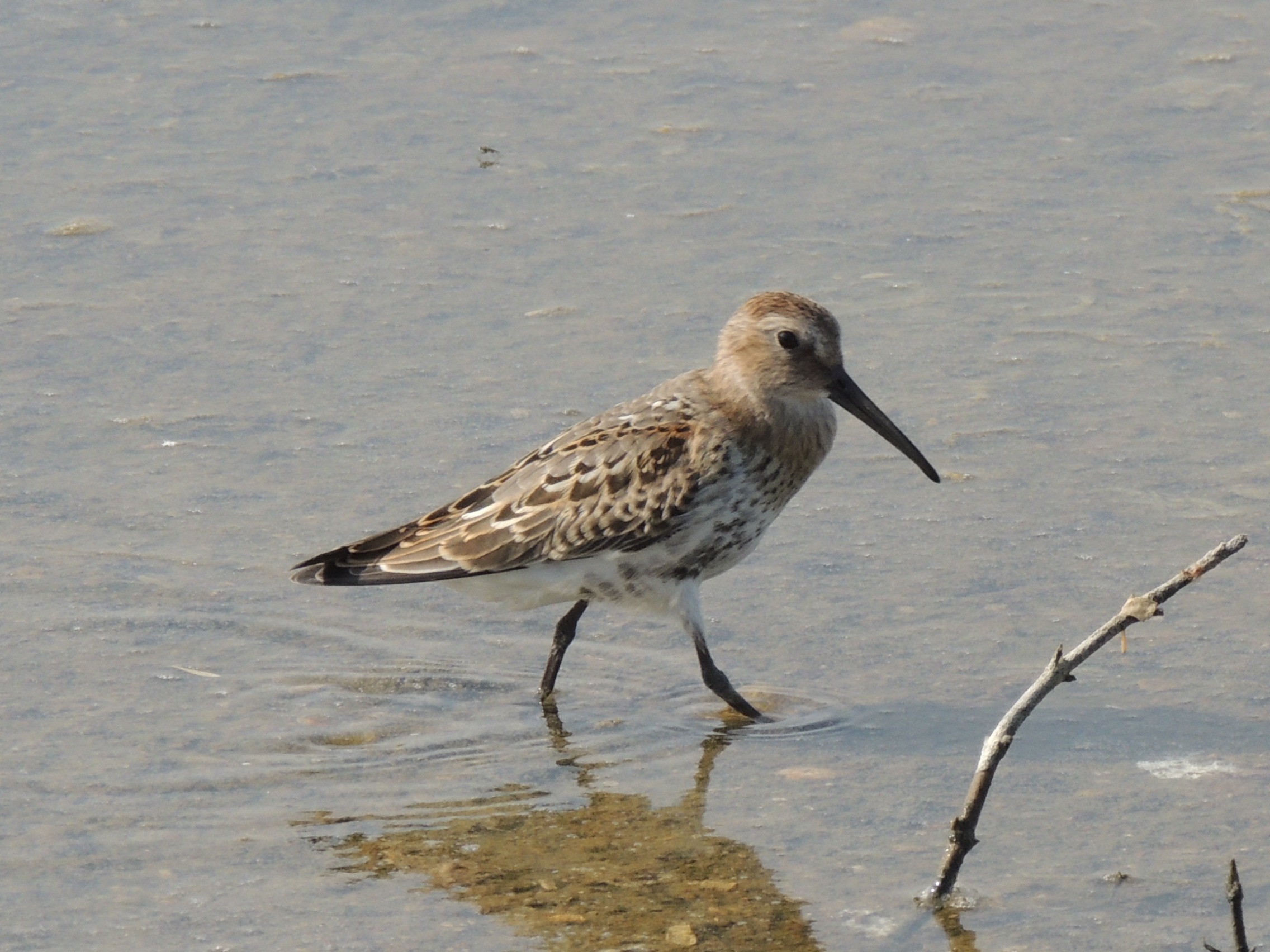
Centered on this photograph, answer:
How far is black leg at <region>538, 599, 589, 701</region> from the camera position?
747 cm

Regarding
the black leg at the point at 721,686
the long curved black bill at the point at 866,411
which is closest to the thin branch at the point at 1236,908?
the black leg at the point at 721,686

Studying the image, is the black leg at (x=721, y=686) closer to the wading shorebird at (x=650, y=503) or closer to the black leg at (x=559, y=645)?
the wading shorebird at (x=650, y=503)

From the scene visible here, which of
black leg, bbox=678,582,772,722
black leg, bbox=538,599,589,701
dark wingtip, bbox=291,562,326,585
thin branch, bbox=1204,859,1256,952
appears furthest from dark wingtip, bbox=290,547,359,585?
thin branch, bbox=1204,859,1256,952

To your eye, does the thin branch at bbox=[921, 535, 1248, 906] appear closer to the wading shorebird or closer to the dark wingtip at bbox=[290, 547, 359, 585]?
the wading shorebird

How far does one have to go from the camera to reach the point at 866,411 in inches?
308

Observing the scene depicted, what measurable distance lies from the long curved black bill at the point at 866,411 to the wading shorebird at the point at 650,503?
1cm

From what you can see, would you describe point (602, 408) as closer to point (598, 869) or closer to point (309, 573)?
point (309, 573)

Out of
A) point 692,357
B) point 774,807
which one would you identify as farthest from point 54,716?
point 692,357

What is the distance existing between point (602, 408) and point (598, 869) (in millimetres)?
3245

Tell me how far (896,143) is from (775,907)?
6281mm

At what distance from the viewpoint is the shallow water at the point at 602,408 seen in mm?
6242

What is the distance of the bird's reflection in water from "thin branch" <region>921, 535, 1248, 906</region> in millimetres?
715

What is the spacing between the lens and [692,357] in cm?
949

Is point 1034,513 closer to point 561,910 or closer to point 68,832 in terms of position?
point 561,910
